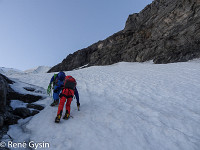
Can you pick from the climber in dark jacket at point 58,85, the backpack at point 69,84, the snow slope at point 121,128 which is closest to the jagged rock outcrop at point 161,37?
the snow slope at point 121,128

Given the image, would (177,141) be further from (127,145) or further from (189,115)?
(189,115)

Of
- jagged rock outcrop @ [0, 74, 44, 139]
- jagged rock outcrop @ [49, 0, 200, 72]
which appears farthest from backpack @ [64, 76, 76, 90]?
jagged rock outcrop @ [49, 0, 200, 72]

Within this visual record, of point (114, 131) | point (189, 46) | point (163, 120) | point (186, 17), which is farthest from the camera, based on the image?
point (186, 17)

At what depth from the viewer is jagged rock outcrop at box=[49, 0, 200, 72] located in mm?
19609

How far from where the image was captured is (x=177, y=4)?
80.3ft

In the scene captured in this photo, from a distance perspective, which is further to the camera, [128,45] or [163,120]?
[128,45]

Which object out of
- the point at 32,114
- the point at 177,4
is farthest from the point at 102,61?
the point at 32,114

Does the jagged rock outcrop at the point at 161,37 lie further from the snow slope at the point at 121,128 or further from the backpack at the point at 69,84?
the backpack at the point at 69,84

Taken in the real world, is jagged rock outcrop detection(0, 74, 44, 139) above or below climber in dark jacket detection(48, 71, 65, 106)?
below

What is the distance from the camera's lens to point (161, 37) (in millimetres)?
25875

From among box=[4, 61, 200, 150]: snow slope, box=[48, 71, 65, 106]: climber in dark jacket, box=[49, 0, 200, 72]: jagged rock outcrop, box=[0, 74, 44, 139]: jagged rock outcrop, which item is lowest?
box=[4, 61, 200, 150]: snow slope

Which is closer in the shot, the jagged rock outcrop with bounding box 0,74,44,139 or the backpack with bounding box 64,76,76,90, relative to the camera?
the jagged rock outcrop with bounding box 0,74,44,139

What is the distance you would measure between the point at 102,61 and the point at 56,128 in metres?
33.0

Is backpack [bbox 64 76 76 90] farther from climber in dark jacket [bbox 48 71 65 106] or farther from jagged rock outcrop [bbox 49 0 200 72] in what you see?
jagged rock outcrop [bbox 49 0 200 72]
